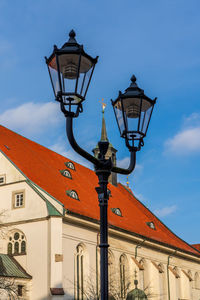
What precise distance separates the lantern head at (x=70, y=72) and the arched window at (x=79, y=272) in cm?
2541

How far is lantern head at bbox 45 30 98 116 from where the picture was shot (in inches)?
298

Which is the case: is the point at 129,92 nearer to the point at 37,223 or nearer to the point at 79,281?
the point at 37,223

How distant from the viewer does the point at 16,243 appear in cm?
3108

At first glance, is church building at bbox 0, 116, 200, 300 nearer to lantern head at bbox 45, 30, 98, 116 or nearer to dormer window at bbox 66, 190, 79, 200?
dormer window at bbox 66, 190, 79, 200

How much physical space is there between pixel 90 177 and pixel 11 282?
17.3 metres

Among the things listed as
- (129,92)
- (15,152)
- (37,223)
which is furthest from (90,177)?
(129,92)

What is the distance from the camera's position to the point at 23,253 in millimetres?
30438

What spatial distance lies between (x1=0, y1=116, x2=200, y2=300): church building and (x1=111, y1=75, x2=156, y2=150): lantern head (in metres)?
19.7

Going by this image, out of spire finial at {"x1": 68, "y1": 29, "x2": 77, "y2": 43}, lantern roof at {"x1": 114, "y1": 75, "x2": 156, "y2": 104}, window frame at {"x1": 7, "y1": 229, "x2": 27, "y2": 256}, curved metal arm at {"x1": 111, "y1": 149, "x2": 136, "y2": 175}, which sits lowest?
curved metal arm at {"x1": 111, "y1": 149, "x2": 136, "y2": 175}

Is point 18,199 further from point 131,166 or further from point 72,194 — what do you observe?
point 131,166

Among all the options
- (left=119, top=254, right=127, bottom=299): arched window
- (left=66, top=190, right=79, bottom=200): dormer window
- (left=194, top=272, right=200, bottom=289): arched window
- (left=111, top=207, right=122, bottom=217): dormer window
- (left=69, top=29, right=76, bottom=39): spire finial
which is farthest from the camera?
(left=194, top=272, right=200, bottom=289): arched window

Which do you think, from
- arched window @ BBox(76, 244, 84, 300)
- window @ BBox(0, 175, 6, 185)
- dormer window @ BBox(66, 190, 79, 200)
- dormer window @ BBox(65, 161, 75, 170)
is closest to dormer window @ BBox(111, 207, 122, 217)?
dormer window @ BBox(65, 161, 75, 170)

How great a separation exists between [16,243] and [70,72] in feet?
82.0

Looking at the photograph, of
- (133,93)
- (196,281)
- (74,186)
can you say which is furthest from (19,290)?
(196,281)
